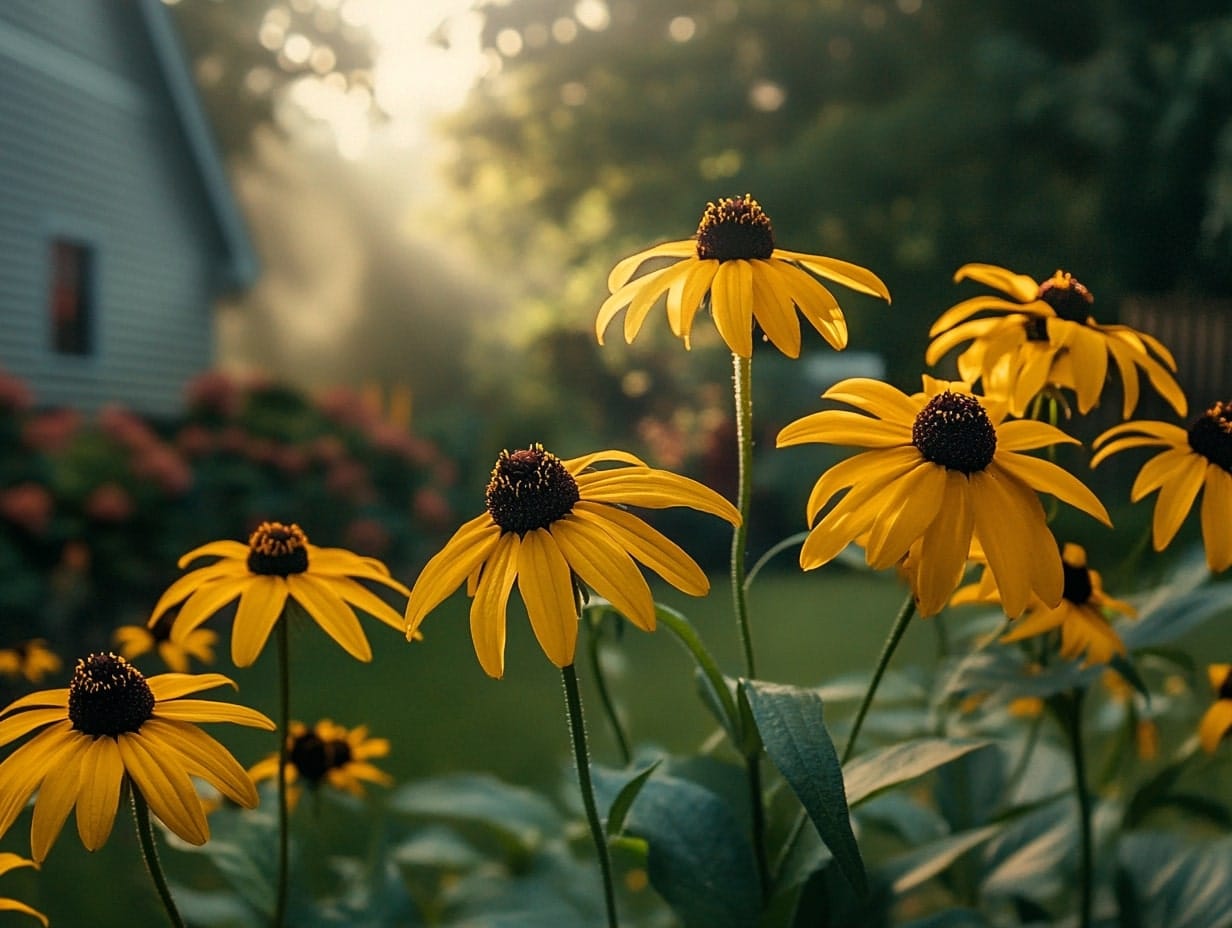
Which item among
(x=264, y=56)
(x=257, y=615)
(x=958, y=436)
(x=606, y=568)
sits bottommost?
(x=257, y=615)

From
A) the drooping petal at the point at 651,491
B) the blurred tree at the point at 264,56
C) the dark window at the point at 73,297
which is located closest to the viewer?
the drooping petal at the point at 651,491

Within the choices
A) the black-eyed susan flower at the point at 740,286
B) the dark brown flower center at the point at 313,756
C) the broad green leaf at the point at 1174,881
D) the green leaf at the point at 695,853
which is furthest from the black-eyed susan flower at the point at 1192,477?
the dark brown flower center at the point at 313,756

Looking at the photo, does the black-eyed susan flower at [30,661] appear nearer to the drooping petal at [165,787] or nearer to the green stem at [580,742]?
the drooping petal at [165,787]

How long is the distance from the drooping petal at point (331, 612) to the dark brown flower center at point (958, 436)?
0.62 metres

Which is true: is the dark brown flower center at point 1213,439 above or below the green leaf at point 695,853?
above

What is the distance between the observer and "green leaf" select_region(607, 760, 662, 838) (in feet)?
3.69

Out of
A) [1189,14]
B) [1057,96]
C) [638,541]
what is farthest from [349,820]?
[1189,14]

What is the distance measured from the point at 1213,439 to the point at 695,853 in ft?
2.55

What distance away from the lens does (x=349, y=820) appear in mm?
3633

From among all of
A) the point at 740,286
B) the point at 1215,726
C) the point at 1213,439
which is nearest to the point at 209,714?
the point at 740,286

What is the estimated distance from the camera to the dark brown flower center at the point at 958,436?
1132 millimetres

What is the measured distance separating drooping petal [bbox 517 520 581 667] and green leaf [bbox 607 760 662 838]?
175 mm

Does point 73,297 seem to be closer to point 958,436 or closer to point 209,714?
point 209,714

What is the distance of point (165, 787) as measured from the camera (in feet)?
3.38
